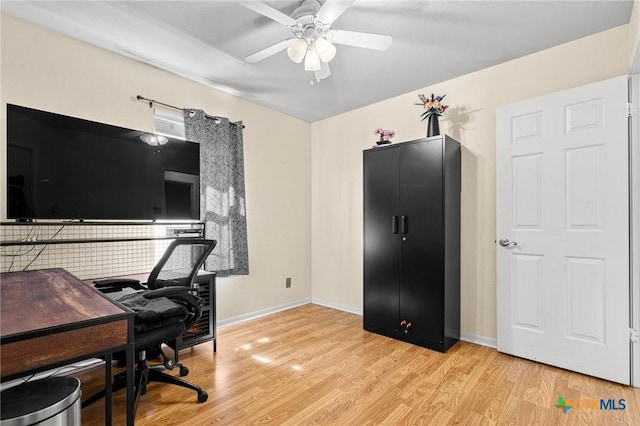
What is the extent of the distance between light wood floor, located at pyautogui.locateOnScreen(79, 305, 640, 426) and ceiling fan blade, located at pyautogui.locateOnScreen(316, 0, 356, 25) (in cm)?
231

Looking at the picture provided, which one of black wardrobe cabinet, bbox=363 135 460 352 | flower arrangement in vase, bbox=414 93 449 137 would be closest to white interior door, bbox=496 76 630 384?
black wardrobe cabinet, bbox=363 135 460 352

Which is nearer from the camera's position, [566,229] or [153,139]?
[566,229]

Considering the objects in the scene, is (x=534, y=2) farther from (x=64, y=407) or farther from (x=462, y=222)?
(x=64, y=407)

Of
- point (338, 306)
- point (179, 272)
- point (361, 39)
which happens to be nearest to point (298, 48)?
point (361, 39)

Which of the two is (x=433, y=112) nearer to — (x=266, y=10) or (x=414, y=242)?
(x=414, y=242)

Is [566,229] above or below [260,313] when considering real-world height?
above

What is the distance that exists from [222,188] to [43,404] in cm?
219

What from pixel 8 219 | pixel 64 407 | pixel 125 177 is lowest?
pixel 64 407

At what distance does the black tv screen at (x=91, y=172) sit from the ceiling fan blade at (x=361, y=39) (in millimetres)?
1645

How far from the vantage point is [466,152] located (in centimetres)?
298

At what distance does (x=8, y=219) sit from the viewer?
1976 millimetres

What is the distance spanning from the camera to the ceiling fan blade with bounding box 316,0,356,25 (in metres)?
1.65

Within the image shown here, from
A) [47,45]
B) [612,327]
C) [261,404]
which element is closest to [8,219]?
[47,45]

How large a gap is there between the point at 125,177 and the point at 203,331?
4.65 ft
